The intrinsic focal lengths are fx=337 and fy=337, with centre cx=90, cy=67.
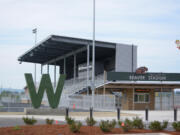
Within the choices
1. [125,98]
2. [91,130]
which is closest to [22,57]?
[125,98]

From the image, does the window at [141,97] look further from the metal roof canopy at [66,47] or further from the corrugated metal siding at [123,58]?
the metal roof canopy at [66,47]

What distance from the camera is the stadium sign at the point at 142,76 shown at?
40.9 m

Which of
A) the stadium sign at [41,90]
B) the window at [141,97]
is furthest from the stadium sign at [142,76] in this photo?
the stadium sign at [41,90]

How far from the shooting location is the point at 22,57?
7088cm

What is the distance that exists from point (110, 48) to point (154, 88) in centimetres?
1419

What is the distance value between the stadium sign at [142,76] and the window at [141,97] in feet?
6.50

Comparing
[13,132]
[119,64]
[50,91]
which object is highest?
[119,64]

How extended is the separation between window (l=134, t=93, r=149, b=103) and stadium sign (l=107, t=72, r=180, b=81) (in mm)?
1981

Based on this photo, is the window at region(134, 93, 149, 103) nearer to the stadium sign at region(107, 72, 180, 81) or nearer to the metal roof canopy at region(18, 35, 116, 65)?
the stadium sign at region(107, 72, 180, 81)

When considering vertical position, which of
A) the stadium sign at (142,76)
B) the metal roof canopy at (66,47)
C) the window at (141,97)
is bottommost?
the window at (141,97)

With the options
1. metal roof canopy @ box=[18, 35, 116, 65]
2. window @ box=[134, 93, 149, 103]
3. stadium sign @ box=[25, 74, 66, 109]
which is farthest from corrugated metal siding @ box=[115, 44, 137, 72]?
stadium sign @ box=[25, 74, 66, 109]

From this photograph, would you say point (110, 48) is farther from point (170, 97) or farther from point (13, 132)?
point (13, 132)

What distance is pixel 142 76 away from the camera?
41.3 m

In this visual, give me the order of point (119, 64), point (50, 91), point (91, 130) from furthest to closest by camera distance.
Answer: point (119, 64)
point (50, 91)
point (91, 130)
